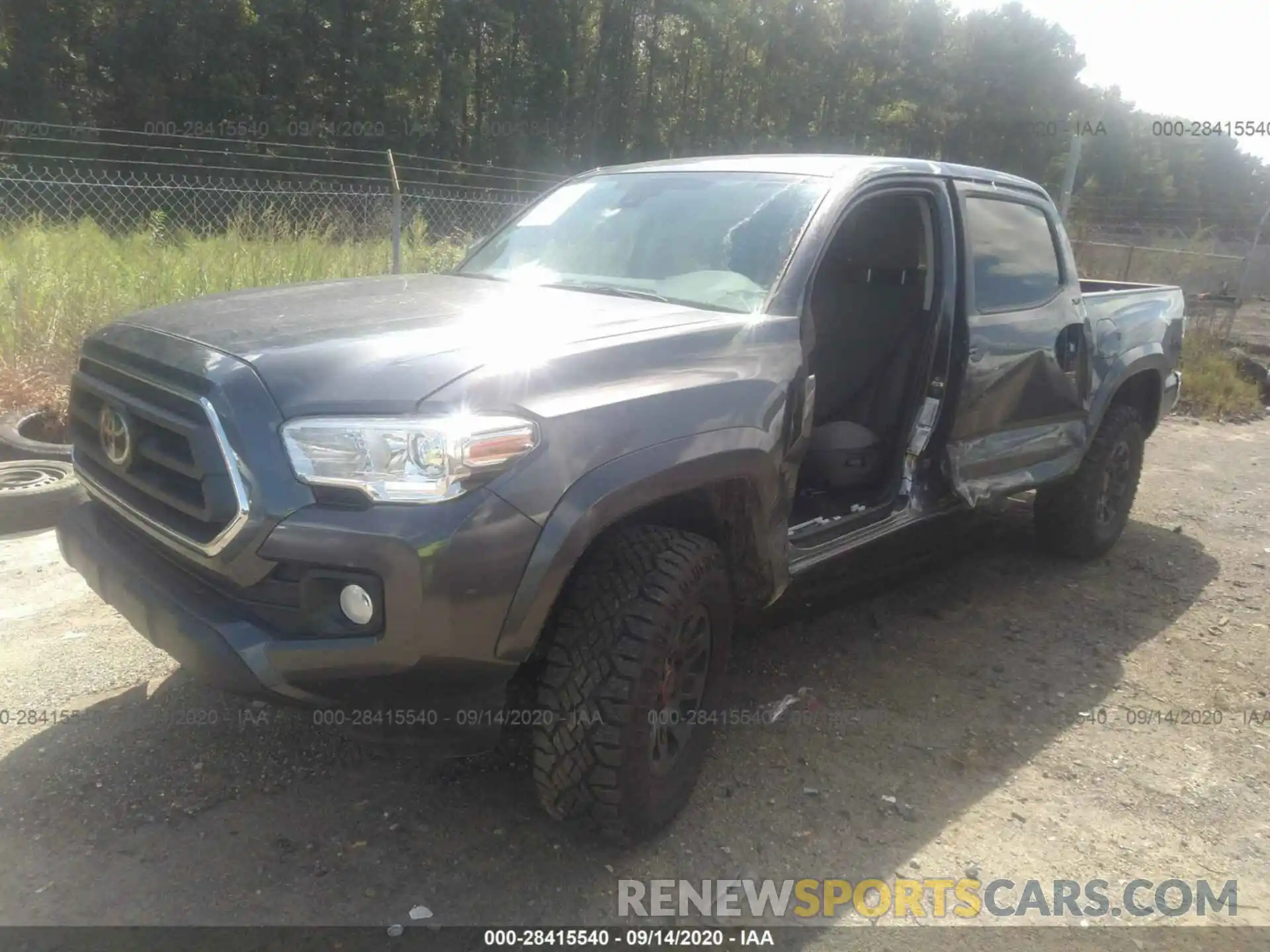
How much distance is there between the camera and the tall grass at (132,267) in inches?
240

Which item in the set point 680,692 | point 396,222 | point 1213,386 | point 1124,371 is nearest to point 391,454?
point 680,692

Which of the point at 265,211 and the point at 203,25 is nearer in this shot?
the point at 265,211

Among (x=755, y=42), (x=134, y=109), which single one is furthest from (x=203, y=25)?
(x=755, y=42)

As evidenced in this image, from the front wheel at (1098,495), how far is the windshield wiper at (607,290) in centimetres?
258

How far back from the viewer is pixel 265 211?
8477 mm

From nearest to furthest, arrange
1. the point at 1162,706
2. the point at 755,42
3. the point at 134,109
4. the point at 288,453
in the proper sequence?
the point at 288,453 → the point at 1162,706 → the point at 134,109 → the point at 755,42

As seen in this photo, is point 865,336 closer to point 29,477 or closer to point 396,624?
point 396,624

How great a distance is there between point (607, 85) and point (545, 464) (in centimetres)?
3682

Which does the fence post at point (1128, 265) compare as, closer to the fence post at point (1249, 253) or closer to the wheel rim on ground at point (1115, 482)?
the fence post at point (1249, 253)

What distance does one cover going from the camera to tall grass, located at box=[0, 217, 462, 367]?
6.09 m

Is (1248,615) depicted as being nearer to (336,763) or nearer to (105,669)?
(336,763)

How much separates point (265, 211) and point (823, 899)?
8000 millimetres

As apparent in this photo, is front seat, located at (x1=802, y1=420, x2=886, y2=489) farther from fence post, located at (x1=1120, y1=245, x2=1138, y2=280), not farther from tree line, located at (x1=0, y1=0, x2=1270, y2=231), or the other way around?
fence post, located at (x1=1120, y1=245, x2=1138, y2=280)
